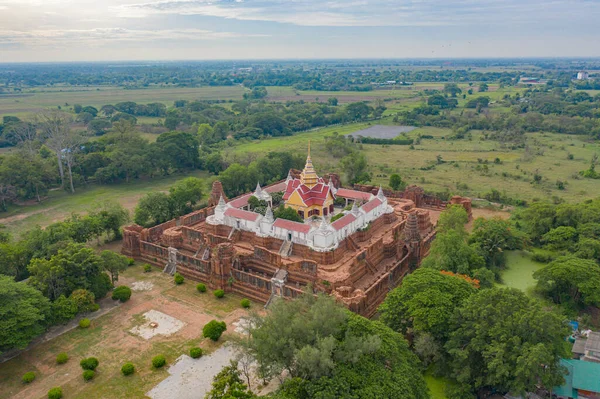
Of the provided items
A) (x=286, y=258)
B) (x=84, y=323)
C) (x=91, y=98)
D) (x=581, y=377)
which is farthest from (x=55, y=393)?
(x=91, y=98)

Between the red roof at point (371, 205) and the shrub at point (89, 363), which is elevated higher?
the red roof at point (371, 205)

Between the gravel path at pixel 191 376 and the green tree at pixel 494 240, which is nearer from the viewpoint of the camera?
the gravel path at pixel 191 376

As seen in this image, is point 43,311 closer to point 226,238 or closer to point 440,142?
point 226,238

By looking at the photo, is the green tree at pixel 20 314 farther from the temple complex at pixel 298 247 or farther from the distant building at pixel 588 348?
the distant building at pixel 588 348

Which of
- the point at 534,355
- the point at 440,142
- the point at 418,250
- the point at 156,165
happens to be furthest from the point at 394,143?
the point at 534,355

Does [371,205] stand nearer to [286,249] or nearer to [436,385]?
[286,249]

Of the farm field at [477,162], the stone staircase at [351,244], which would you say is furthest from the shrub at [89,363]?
the farm field at [477,162]

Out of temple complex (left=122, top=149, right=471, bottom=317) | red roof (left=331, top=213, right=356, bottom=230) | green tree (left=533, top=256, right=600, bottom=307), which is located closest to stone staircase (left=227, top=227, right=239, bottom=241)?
temple complex (left=122, top=149, right=471, bottom=317)
